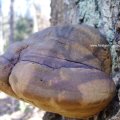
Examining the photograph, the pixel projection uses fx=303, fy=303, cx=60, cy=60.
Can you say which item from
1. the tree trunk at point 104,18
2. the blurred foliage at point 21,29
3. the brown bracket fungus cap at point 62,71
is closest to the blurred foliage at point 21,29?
the blurred foliage at point 21,29

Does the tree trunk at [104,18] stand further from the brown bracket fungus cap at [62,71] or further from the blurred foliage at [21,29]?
the blurred foliage at [21,29]

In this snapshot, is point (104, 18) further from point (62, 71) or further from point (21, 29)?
point (21, 29)

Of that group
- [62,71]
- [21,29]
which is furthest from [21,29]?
[62,71]

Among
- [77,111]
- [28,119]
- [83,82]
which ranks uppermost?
[83,82]

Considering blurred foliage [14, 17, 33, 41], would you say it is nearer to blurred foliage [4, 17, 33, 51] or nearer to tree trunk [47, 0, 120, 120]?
blurred foliage [4, 17, 33, 51]

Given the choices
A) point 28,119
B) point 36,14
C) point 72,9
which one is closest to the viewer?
point 72,9

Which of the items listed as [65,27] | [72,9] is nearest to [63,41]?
[65,27]

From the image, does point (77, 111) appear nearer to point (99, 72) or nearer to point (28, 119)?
point (99, 72)

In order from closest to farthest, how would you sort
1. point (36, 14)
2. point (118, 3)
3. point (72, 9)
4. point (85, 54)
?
point (85, 54) → point (118, 3) → point (72, 9) → point (36, 14)
